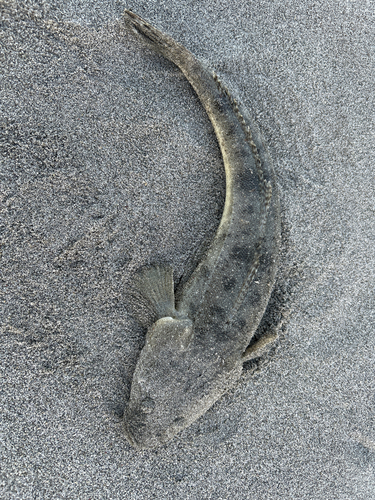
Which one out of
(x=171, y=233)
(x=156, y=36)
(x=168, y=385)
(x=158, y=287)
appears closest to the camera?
(x=168, y=385)

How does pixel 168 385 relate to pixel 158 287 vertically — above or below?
below

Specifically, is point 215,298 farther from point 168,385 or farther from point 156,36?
point 156,36

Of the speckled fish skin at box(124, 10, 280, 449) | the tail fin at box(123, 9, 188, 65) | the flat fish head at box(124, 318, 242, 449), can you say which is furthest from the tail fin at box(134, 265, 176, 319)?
the tail fin at box(123, 9, 188, 65)

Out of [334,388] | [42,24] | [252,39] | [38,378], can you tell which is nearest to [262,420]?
[334,388]

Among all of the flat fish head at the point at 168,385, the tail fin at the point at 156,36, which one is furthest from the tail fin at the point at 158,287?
the tail fin at the point at 156,36

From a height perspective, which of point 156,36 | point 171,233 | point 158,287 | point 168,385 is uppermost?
point 156,36

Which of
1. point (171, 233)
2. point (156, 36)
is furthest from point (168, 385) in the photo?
point (156, 36)

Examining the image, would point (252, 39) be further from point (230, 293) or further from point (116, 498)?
point (116, 498)

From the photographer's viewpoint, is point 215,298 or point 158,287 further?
point 158,287

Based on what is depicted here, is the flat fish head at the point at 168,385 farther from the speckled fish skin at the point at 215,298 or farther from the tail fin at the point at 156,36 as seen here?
the tail fin at the point at 156,36

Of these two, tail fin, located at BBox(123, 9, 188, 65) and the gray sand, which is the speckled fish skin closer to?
tail fin, located at BBox(123, 9, 188, 65)
